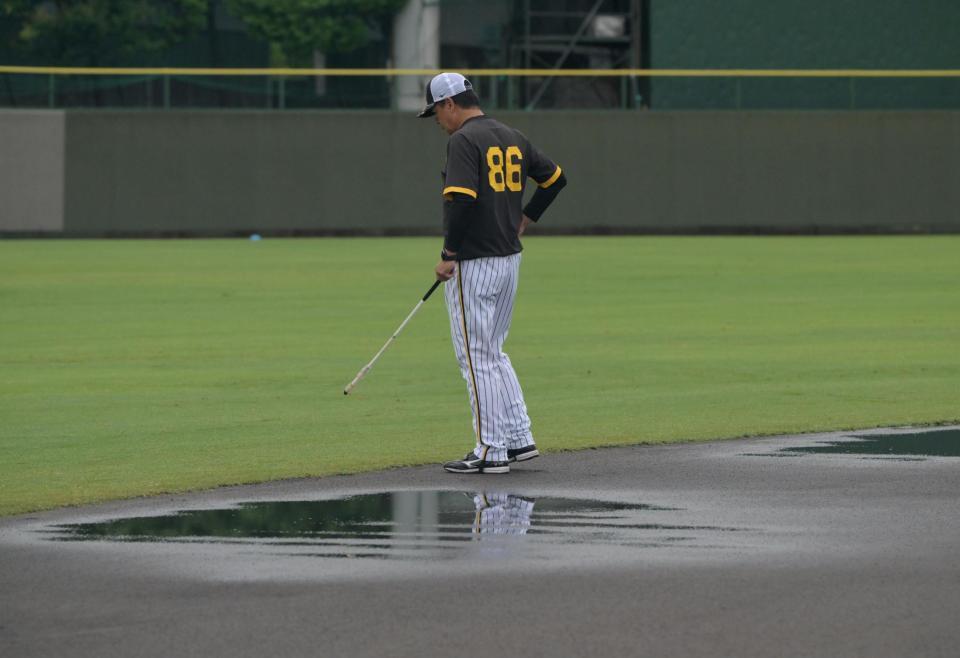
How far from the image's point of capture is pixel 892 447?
978 centimetres

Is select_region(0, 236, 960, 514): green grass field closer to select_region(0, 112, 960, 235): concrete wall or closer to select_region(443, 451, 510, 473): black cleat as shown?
select_region(443, 451, 510, 473): black cleat

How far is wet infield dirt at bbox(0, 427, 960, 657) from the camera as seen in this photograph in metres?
5.66

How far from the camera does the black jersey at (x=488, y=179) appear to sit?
8836 millimetres

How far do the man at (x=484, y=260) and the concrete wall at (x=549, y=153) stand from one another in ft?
87.9

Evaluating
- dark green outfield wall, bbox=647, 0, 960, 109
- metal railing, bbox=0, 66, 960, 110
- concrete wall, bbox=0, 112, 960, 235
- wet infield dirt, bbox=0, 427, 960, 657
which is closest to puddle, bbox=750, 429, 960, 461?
wet infield dirt, bbox=0, 427, 960, 657

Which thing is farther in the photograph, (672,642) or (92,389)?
(92,389)

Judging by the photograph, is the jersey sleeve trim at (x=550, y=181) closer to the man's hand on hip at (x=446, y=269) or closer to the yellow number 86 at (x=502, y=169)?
the yellow number 86 at (x=502, y=169)

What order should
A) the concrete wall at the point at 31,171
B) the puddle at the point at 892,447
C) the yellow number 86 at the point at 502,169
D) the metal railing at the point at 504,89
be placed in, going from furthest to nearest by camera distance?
the metal railing at the point at 504,89, the concrete wall at the point at 31,171, the puddle at the point at 892,447, the yellow number 86 at the point at 502,169

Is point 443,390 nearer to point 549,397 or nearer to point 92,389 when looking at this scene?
point 549,397

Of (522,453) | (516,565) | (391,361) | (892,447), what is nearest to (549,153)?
(391,361)

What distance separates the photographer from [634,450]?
9789 mm

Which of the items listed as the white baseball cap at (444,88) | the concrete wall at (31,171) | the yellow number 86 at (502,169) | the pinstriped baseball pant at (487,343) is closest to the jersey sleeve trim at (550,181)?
the yellow number 86 at (502,169)

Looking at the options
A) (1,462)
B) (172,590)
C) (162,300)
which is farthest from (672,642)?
(162,300)

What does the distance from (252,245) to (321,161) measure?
13.8ft
